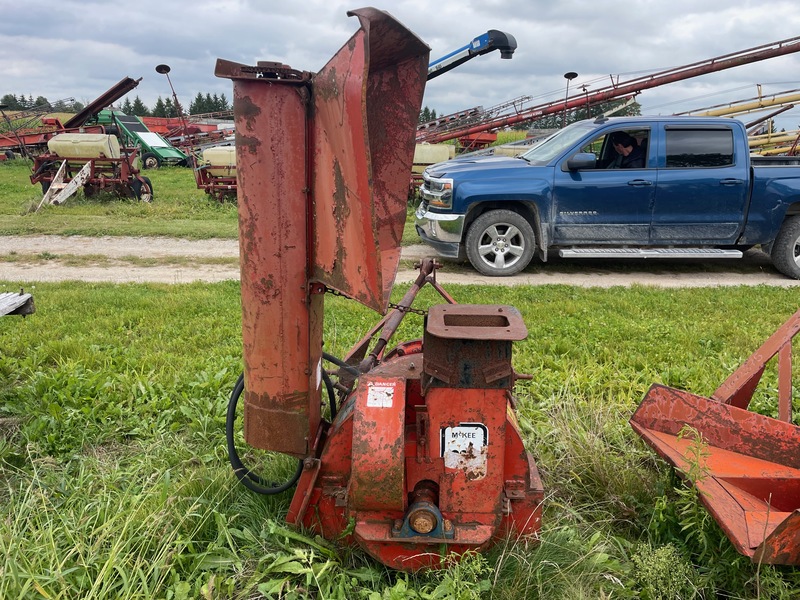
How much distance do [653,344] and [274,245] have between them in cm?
380

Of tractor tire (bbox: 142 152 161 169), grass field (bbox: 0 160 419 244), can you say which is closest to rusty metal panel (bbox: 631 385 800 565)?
grass field (bbox: 0 160 419 244)

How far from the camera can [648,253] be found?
7.86 meters

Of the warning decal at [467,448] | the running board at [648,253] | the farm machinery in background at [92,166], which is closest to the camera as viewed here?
the warning decal at [467,448]

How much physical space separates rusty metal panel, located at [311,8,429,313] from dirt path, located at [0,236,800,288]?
5138 mm

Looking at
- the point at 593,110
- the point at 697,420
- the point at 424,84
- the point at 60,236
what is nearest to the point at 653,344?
the point at 697,420

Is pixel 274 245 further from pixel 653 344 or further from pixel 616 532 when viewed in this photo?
pixel 653 344

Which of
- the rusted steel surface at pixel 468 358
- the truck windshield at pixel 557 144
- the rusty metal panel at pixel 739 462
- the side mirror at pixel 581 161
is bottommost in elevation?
the rusty metal panel at pixel 739 462

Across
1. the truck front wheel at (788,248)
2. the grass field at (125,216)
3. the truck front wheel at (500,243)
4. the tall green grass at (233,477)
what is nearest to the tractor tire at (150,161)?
the grass field at (125,216)

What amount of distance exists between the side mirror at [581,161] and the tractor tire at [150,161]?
72.4 ft

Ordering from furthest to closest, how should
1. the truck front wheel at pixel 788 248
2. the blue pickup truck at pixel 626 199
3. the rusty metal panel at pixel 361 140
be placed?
the truck front wheel at pixel 788 248, the blue pickup truck at pixel 626 199, the rusty metal panel at pixel 361 140

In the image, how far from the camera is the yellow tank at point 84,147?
14836 mm

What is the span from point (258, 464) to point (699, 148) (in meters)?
7.04

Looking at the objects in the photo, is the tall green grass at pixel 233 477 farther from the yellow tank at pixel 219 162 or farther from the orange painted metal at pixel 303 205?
the yellow tank at pixel 219 162

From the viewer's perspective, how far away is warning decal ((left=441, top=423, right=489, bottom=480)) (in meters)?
2.30
